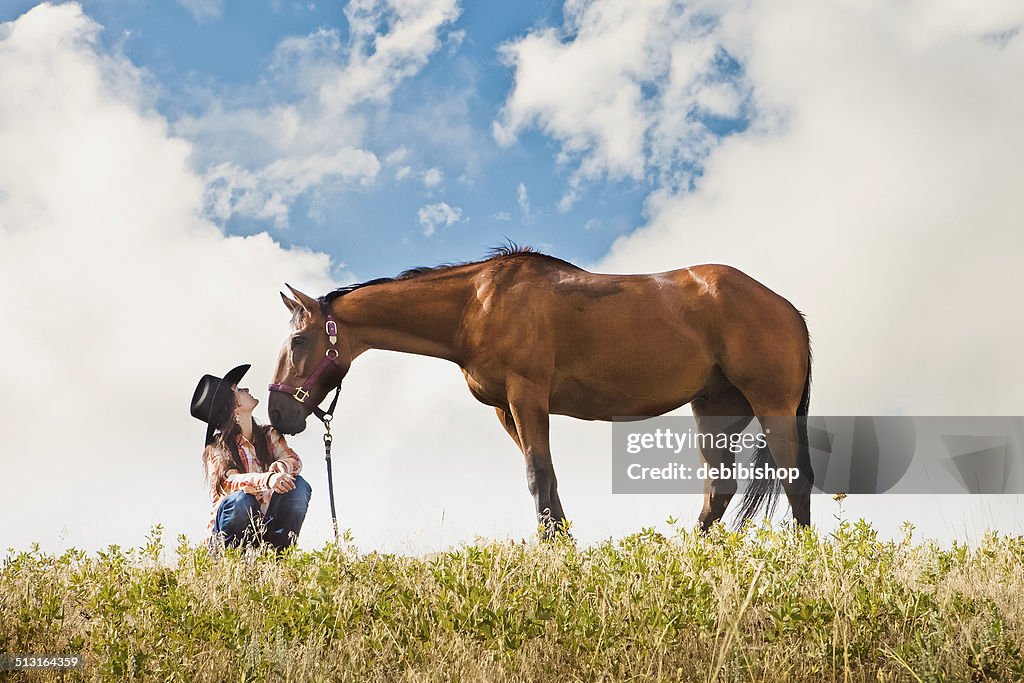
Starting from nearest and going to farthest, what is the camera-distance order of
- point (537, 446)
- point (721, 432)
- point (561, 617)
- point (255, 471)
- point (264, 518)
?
point (561, 617) < point (537, 446) < point (264, 518) < point (255, 471) < point (721, 432)

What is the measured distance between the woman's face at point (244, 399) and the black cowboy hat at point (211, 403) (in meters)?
0.04

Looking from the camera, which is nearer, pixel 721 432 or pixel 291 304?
pixel 291 304

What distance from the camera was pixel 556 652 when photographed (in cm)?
416

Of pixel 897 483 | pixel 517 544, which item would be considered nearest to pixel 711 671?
pixel 517 544

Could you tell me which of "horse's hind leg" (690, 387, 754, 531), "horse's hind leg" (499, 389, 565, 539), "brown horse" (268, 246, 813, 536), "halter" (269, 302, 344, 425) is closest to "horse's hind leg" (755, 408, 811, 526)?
"brown horse" (268, 246, 813, 536)

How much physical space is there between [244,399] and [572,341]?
260 centimetres

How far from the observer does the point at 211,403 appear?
Answer: 7.03 m

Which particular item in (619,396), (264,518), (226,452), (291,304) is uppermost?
(291,304)

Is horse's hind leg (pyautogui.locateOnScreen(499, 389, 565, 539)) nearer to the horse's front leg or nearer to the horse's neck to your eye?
the horse's front leg

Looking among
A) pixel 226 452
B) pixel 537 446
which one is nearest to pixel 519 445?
pixel 537 446

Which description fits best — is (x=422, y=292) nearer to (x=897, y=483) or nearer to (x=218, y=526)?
(x=218, y=526)

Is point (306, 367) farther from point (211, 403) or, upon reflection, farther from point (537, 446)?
point (537, 446)

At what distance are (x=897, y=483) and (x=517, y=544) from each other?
12.7 feet

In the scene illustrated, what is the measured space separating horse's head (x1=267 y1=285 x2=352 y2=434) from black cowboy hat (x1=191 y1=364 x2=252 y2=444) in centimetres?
34
